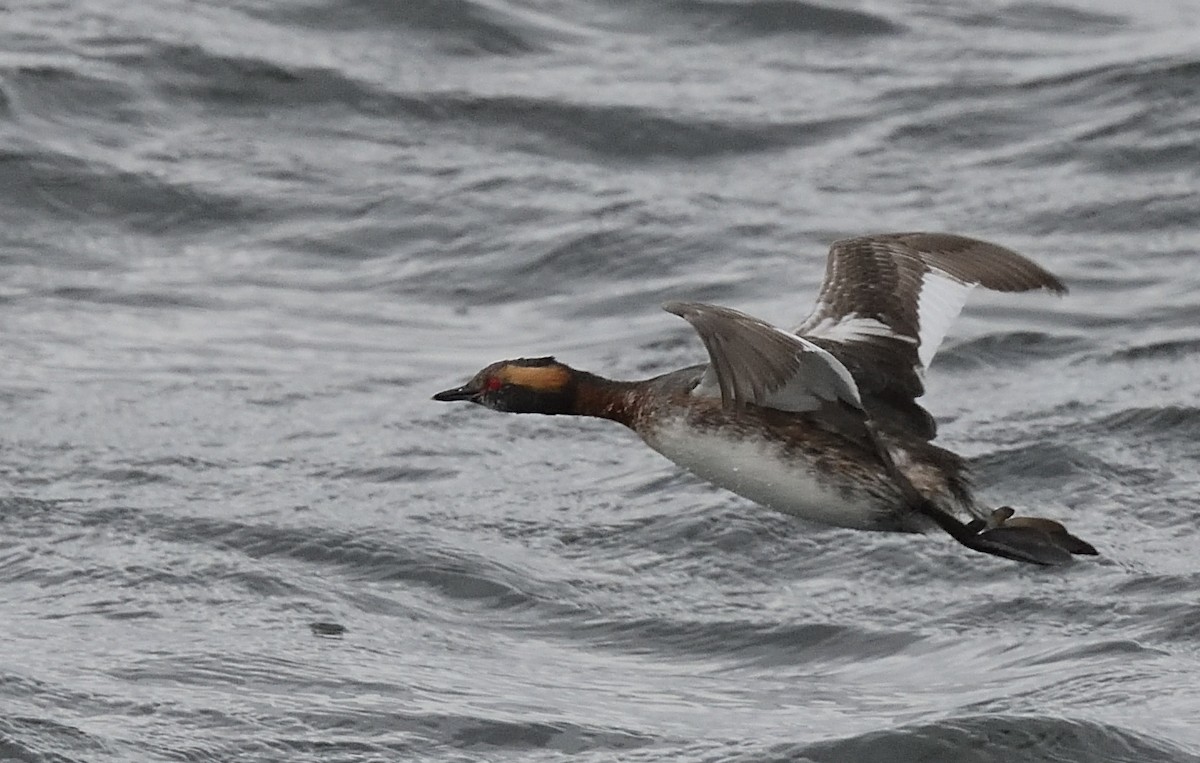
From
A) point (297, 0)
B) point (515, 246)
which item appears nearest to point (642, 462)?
point (515, 246)

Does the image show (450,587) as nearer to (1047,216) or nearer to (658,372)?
(658,372)

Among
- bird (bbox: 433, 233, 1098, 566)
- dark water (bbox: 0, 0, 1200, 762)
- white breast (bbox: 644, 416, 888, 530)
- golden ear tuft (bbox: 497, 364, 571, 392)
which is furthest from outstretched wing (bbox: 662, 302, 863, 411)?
dark water (bbox: 0, 0, 1200, 762)

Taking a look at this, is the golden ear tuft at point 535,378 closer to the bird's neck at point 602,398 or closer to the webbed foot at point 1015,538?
the bird's neck at point 602,398

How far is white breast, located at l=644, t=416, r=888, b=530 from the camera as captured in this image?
7633 millimetres

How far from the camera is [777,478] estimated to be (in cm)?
762

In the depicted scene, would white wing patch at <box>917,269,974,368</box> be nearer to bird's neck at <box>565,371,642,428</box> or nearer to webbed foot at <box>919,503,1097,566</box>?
webbed foot at <box>919,503,1097,566</box>

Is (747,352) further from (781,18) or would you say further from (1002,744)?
(781,18)

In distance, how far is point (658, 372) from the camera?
482 inches

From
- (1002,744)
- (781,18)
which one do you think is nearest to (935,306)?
(1002,744)

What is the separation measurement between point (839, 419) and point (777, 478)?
28 centimetres

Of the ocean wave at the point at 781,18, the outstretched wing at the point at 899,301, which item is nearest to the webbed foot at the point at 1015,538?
the outstretched wing at the point at 899,301

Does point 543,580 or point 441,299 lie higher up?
point 441,299

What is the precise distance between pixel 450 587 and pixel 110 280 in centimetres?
454

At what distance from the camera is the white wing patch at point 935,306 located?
26.6 feet
